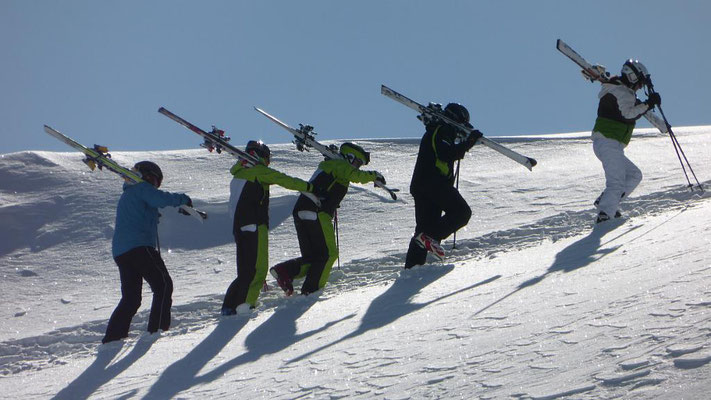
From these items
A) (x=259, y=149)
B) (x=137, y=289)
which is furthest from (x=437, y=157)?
(x=137, y=289)

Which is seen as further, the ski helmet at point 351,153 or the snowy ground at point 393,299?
the ski helmet at point 351,153

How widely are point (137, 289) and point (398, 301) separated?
87.2 inches

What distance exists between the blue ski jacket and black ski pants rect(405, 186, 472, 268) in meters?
2.45

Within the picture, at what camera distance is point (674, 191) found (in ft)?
36.9

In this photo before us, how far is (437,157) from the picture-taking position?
9.37 metres

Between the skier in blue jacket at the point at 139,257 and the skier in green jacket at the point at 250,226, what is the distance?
2.01ft

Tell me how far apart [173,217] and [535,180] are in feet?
16.9

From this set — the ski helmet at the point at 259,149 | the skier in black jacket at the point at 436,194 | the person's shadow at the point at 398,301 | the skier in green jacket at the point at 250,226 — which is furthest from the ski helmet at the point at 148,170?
the skier in black jacket at the point at 436,194

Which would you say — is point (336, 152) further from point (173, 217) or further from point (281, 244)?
point (173, 217)

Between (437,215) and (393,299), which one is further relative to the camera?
(437,215)

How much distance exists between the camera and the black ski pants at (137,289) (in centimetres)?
803

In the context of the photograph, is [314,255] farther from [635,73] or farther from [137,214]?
[635,73]

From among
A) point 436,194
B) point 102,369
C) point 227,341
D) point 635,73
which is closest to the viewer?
point 102,369

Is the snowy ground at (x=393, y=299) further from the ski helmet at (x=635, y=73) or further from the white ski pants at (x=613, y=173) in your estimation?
the ski helmet at (x=635, y=73)
